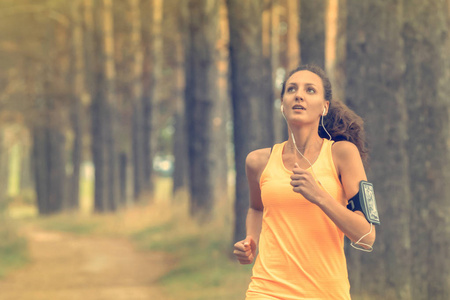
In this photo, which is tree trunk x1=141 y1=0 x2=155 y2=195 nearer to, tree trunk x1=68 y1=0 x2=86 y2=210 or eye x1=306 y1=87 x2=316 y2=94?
tree trunk x1=68 y1=0 x2=86 y2=210

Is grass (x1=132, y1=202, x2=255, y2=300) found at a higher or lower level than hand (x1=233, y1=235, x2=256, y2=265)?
lower

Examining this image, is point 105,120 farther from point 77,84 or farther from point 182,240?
point 182,240

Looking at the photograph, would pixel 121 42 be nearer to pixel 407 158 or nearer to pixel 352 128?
pixel 407 158

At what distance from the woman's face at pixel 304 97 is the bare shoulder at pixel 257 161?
1.15 ft

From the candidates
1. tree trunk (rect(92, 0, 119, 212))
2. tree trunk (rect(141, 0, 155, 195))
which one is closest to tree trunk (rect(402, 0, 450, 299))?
tree trunk (rect(92, 0, 119, 212))

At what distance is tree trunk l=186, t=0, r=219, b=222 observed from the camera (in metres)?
17.1

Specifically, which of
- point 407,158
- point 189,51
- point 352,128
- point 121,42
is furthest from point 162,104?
point 352,128

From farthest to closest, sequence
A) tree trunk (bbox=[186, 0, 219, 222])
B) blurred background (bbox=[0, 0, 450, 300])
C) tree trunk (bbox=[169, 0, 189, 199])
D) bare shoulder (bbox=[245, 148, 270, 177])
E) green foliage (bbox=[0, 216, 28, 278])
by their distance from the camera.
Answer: tree trunk (bbox=[169, 0, 189, 199])
tree trunk (bbox=[186, 0, 219, 222])
green foliage (bbox=[0, 216, 28, 278])
blurred background (bbox=[0, 0, 450, 300])
bare shoulder (bbox=[245, 148, 270, 177])

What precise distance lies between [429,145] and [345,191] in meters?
3.96

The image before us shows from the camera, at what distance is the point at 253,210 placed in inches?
179

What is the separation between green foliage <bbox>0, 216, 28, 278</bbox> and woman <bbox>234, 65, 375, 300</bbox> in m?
11.7

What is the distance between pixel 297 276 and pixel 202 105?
1352 centimetres

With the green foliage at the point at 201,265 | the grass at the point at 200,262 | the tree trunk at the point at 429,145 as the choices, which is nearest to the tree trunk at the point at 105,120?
the grass at the point at 200,262

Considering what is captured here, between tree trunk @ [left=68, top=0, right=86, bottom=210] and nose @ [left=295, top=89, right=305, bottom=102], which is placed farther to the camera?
tree trunk @ [left=68, top=0, right=86, bottom=210]
